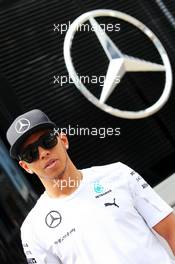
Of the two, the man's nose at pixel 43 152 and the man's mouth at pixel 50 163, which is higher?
the man's nose at pixel 43 152

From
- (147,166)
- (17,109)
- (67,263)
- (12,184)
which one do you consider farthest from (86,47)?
(67,263)

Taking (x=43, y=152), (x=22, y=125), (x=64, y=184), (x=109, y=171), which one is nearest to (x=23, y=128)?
(x=22, y=125)

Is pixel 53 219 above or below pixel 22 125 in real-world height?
below

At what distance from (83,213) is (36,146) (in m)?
0.31

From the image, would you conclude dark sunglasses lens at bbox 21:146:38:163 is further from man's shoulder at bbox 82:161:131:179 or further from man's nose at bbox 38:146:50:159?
man's shoulder at bbox 82:161:131:179

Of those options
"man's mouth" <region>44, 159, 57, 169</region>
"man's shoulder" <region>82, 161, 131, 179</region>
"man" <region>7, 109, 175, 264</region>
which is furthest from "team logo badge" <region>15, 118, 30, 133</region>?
"man's shoulder" <region>82, 161, 131, 179</region>

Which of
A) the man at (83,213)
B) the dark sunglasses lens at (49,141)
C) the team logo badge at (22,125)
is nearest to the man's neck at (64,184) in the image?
the man at (83,213)

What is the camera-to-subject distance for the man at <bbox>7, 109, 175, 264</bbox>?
1.77m

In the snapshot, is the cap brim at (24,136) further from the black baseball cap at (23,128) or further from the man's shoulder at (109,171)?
the man's shoulder at (109,171)

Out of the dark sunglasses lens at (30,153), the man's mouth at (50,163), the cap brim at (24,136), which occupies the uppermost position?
the cap brim at (24,136)

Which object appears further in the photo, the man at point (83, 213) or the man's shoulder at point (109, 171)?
the man's shoulder at point (109, 171)

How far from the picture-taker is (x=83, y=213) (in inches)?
71.1

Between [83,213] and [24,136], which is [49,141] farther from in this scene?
[83,213]

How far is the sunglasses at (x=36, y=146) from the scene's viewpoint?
1818 millimetres
